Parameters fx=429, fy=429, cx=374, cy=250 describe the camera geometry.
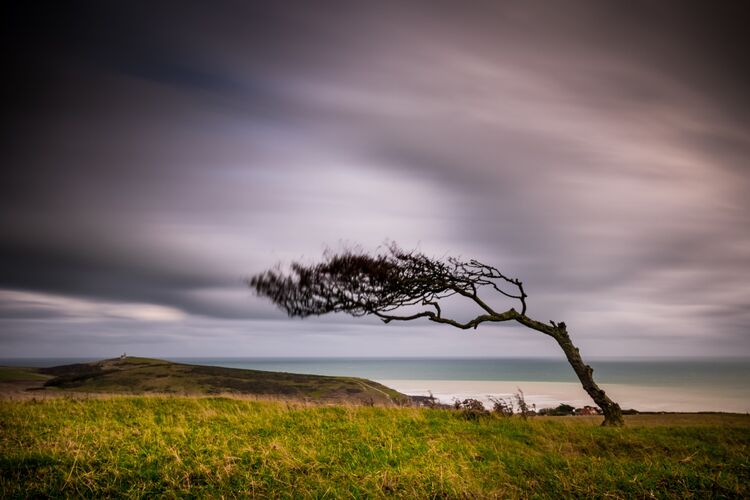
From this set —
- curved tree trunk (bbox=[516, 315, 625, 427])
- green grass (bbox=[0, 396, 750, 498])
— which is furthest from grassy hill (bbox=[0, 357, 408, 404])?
green grass (bbox=[0, 396, 750, 498])

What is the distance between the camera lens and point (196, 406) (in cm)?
1236

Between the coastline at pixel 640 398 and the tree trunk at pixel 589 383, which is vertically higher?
the tree trunk at pixel 589 383

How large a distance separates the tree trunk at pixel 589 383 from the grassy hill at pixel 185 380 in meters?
9.47

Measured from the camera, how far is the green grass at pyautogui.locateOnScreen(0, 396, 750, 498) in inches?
202

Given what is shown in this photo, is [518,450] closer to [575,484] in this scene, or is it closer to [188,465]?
A: [575,484]

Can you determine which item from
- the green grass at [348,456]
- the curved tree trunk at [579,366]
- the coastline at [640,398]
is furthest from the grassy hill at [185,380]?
the green grass at [348,456]

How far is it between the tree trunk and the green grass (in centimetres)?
200

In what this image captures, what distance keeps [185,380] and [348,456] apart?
21.7 meters

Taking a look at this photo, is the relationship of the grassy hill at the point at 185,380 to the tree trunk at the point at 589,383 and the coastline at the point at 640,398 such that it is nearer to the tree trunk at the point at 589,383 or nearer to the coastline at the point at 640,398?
the coastline at the point at 640,398

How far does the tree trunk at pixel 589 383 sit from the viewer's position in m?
13.0

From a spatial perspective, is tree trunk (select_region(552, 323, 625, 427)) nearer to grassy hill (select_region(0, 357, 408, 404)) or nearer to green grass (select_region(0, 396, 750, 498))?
green grass (select_region(0, 396, 750, 498))

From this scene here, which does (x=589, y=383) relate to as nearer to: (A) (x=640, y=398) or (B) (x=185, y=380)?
(B) (x=185, y=380)

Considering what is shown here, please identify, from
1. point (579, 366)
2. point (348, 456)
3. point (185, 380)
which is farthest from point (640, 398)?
point (348, 456)

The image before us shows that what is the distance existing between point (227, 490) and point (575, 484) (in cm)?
427
